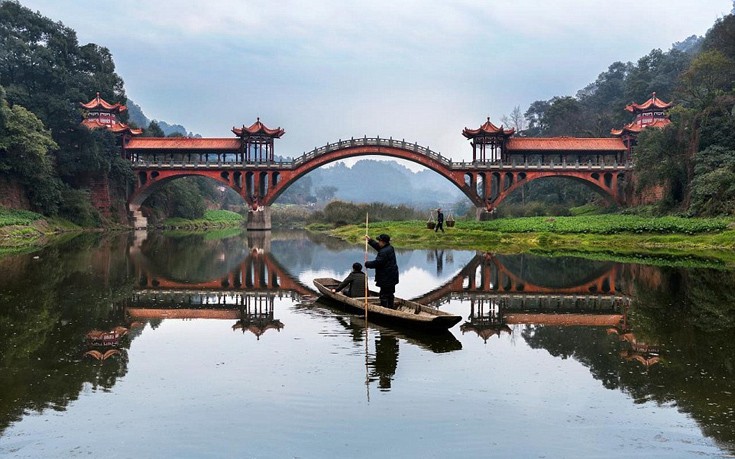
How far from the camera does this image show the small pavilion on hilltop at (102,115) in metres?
63.7

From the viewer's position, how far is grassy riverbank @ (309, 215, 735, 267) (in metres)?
32.6

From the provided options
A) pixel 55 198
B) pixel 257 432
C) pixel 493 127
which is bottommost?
pixel 257 432

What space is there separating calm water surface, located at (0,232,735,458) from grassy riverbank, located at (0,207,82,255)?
17.7 meters

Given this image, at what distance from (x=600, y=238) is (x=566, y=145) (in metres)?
24.6

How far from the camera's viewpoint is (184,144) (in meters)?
66.8

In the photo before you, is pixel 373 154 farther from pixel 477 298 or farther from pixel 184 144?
pixel 477 298

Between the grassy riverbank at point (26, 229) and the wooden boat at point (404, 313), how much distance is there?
71.7 feet

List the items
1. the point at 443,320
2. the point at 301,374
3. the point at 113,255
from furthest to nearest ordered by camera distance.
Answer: the point at 113,255 → the point at 443,320 → the point at 301,374

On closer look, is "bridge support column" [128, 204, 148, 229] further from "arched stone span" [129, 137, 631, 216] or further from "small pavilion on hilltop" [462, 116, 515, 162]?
"small pavilion on hilltop" [462, 116, 515, 162]

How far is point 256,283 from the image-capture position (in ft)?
74.4

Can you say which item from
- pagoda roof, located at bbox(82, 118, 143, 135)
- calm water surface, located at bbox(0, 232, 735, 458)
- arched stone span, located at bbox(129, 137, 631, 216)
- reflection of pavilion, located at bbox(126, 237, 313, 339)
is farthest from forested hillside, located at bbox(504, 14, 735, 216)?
pagoda roof, located at bbox(82, 118, 143, 135)

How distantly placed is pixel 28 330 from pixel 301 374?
6342 millimetres

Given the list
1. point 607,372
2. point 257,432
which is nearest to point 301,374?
point 257,432

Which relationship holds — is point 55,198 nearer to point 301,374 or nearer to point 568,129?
point 301,374
